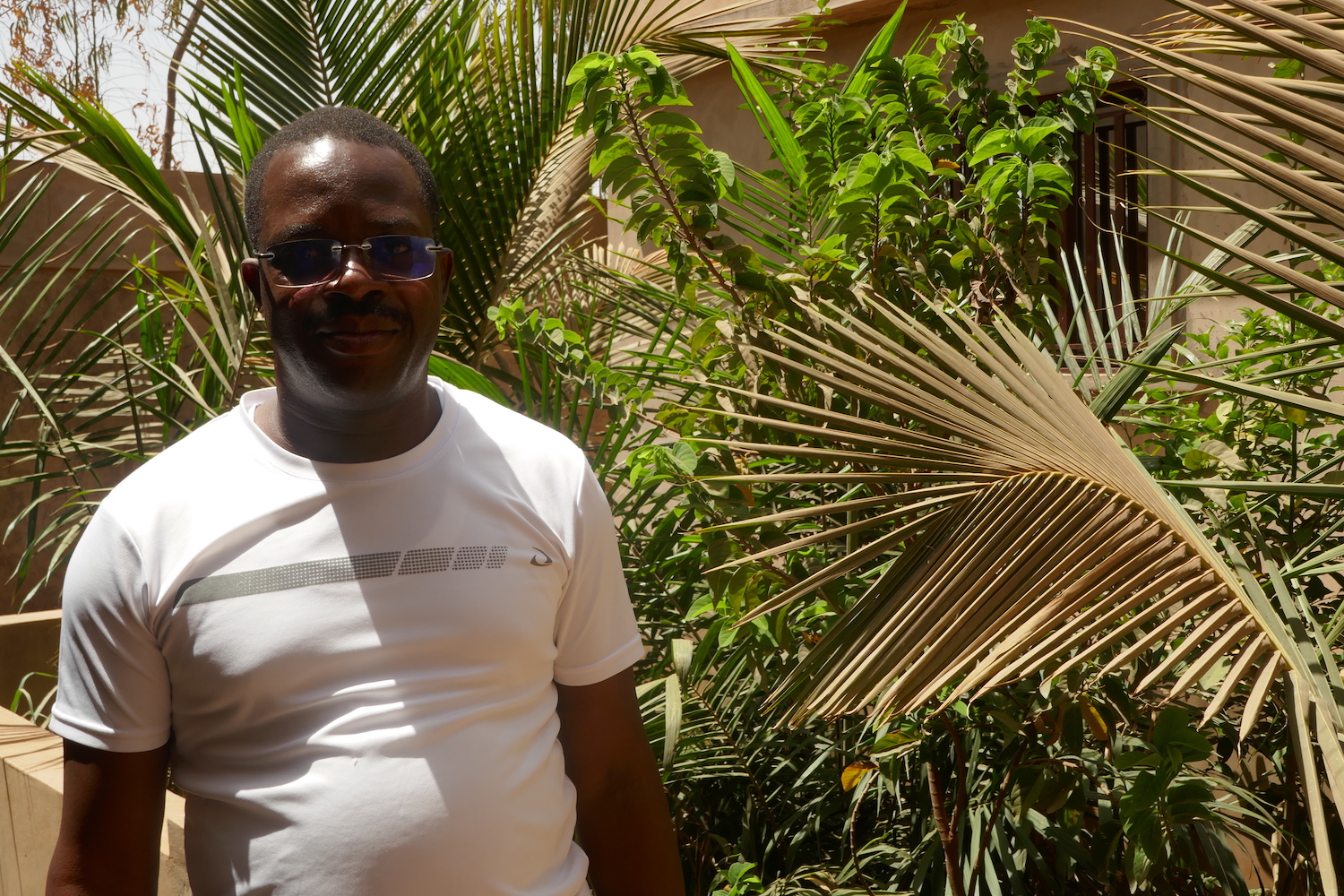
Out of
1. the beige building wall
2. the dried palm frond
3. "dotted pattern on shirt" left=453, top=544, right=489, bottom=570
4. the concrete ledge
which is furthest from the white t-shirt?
the beige building wall

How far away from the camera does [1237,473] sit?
6.84ft

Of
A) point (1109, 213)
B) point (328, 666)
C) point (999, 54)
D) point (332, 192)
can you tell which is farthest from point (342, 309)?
point (999, 54)

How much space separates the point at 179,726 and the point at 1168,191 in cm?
440

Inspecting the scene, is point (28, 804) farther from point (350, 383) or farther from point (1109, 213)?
point (1109, 213)

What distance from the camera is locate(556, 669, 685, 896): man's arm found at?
1363 millimetres

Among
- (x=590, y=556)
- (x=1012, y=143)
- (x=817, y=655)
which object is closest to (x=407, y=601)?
(x=590, y=556)

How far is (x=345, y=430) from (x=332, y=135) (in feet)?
1.09

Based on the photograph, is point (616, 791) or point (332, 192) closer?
point (332, 192)

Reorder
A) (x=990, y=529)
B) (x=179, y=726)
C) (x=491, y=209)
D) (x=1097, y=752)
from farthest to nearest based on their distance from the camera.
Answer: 1. (x=491, y=209)
2. (x=1097, y=752)
3. (x=990, y=529)
4. (x=179, y=726)

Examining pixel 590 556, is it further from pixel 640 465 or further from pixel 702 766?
pixel 702 766

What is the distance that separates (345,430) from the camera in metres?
1.28

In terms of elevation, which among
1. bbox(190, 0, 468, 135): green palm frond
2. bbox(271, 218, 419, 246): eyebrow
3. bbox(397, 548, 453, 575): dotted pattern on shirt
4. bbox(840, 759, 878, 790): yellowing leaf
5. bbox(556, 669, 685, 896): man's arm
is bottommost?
bbox(840, 759, 878, 790): yellowing leaf

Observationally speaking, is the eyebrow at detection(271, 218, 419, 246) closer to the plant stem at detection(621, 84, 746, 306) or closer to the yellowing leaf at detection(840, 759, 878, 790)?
the plant stem at detection(621, 84, 746, 306)

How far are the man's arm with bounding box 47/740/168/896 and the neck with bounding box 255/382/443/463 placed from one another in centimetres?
36
